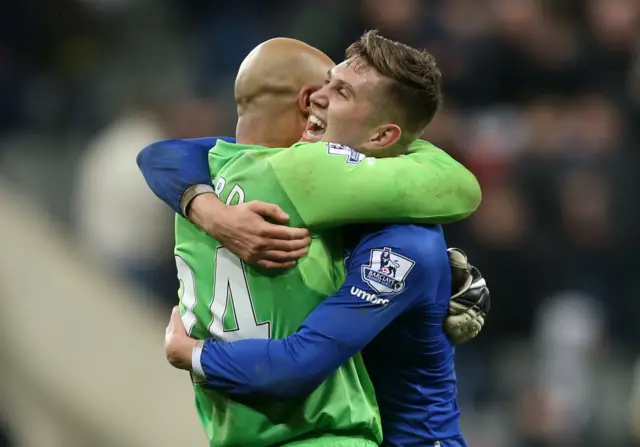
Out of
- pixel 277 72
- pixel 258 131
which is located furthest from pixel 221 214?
pixel 277 72

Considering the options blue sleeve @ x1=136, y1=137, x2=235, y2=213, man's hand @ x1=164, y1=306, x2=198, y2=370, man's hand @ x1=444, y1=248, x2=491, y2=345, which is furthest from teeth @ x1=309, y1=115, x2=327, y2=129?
man's hand @ x1=164, y1=306, x2=198, y2=370

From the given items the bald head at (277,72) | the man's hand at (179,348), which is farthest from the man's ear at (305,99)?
the man's hand at (179,348)

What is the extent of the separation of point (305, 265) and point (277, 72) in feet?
1.57

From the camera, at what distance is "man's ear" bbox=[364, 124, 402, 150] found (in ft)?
7.98

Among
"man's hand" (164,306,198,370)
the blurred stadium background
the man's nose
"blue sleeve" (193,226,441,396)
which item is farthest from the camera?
the blurred stadium background

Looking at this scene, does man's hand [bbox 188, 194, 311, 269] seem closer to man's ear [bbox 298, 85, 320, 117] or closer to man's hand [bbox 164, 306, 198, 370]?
man's hand [bbox 164, 306, 198, 370]

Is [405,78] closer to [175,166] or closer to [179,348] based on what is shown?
[175,166]

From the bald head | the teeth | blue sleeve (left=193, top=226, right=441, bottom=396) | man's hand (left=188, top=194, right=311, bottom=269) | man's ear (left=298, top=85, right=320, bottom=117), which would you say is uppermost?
the bald head

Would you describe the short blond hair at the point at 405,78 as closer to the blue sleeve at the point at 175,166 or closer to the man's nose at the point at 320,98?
the man's nose at the point at 320,98

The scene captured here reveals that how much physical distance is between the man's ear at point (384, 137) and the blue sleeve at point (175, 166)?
0.39 meters

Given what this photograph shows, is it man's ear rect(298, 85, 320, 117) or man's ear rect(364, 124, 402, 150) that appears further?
man's ear rect(298, 85, 320, 117)

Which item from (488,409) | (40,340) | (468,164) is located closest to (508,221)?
(468,164)

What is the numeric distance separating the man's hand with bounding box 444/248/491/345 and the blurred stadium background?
8.86 ft

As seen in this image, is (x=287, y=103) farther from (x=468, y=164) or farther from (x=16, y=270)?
(x=16, y=270)
